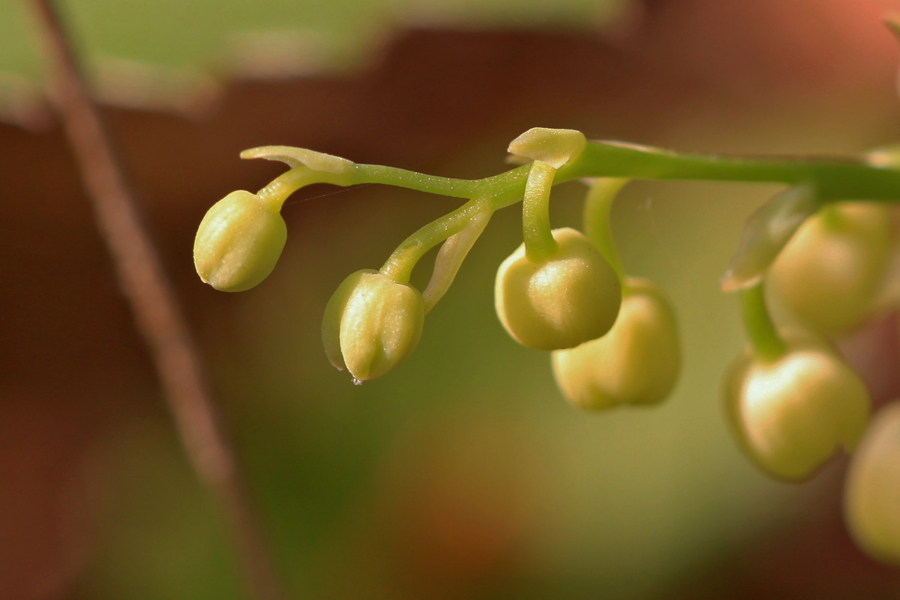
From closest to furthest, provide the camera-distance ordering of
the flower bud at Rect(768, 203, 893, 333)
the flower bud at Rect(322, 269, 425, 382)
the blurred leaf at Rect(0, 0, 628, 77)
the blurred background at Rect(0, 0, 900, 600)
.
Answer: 1. the flower bud at Rect(322, 269, 425, 382)
2. the flower bud at Rect(768, 203, 893, 333)
3. the blurred leaf at Rect(0, 0, 628, 77)
4. the blurred background at Rect(0, 0, 900, 600)

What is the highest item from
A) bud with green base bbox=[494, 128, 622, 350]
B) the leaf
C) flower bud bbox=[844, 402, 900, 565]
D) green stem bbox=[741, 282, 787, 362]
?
bud with green base bbox=[494, 128, 622, 350]

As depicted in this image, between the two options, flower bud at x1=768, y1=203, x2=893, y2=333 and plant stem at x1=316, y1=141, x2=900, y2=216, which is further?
flower bud at x1=768, y1=203, x2=893, y2=333

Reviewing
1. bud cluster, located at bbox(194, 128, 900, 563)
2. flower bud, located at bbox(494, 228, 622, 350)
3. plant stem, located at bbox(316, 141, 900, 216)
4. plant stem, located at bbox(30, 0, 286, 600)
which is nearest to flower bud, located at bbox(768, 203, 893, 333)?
bud cluster, located at bbox(194, 128, 900, 563)

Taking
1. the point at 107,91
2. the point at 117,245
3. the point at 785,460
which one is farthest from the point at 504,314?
the point at 107,91

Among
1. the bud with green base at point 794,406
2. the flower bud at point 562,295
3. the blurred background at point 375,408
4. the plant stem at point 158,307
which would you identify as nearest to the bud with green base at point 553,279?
the flower bud at point 562,295

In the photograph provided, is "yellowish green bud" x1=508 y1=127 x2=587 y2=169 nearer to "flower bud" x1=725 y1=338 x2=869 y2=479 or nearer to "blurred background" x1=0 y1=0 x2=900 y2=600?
"flower bud" x1=725 y1=338 x2=869 y2=479
